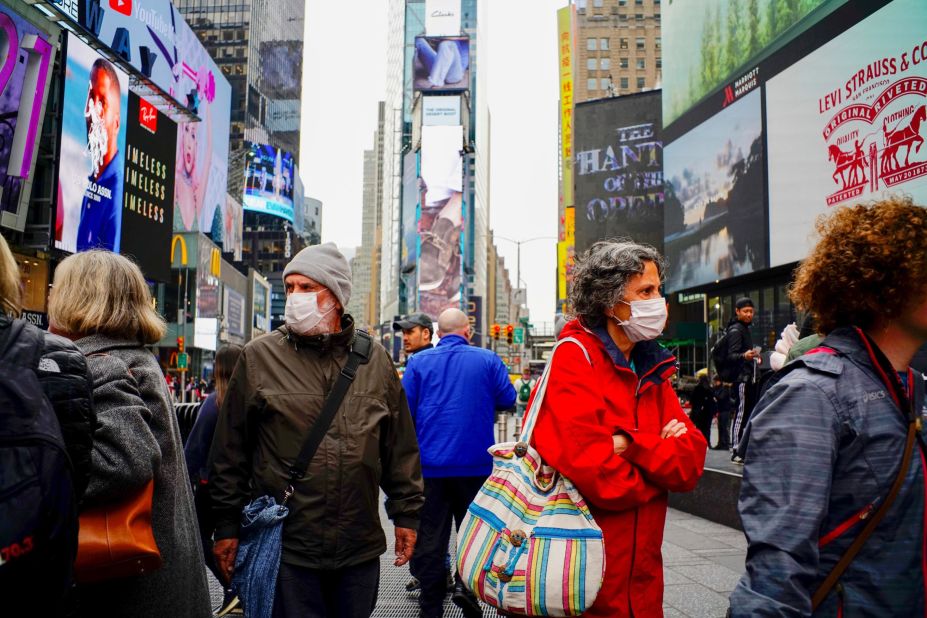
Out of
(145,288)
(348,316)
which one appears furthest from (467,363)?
(145,288)

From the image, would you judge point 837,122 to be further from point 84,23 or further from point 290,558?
point 84,23

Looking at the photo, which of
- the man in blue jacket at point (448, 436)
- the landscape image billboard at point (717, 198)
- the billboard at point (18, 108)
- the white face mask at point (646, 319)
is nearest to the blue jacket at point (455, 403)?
the man in blue jacket at point (448, 436)

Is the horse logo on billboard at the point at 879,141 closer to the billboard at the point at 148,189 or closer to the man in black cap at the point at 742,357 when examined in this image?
the man in black cap at the point at 742,357

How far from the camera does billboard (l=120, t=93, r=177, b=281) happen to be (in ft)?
107

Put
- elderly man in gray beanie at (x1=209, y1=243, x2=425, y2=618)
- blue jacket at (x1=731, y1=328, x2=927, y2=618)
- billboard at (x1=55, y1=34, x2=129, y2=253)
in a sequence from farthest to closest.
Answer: billboard at (x1=55, y1=34, x2=129, y2=253) → elderly man in gray beanie at (x1=209, y1=243, x2=425, y2=618) → blue jacket at (x1=731, y1=328, x2=927, y2=618)

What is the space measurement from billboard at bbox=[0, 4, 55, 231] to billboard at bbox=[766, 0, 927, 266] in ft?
74.5

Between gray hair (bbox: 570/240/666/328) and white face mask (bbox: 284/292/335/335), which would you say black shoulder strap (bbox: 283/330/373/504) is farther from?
gray hair (bbox: 570/240/666/328)

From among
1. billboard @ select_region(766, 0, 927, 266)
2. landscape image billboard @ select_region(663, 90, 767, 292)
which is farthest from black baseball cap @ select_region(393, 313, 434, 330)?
landscape image billboard @ select_region(663, 90, 767, 292)

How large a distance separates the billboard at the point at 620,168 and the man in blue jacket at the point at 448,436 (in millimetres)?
45104

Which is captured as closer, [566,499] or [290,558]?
[566,499]

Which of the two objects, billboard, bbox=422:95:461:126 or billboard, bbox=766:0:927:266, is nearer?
billboard, bbox=766:0:927:266

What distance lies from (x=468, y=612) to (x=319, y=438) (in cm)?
248

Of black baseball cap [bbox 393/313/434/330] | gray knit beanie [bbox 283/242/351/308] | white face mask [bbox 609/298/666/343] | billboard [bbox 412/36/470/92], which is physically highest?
billboard [bbox 412/36/470/92]

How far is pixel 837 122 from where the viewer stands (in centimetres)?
1855
